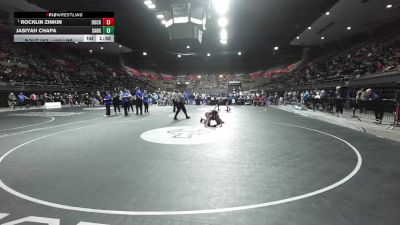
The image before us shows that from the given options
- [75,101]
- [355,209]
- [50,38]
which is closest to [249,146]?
[355,209]

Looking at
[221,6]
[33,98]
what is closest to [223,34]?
[221,6]

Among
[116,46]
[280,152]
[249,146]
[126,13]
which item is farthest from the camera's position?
[116,46]

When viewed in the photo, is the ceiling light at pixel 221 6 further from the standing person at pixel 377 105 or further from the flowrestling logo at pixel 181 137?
the flowrestling logo at pixel 181 137

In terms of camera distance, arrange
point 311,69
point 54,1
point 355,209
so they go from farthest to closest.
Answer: point 311,69
point 54,1
point 355,209

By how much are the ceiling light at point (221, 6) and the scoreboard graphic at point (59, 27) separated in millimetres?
7337

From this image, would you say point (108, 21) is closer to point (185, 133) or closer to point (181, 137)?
point (185, 133)

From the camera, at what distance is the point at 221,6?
18.5 m

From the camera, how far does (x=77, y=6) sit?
63.2ft

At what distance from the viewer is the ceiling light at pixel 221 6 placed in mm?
17447

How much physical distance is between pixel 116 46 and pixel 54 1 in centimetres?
2248

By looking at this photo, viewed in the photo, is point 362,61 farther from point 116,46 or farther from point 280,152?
point 116,46

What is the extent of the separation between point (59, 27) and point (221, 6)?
10.3 m

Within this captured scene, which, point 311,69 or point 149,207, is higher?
point 311,69
